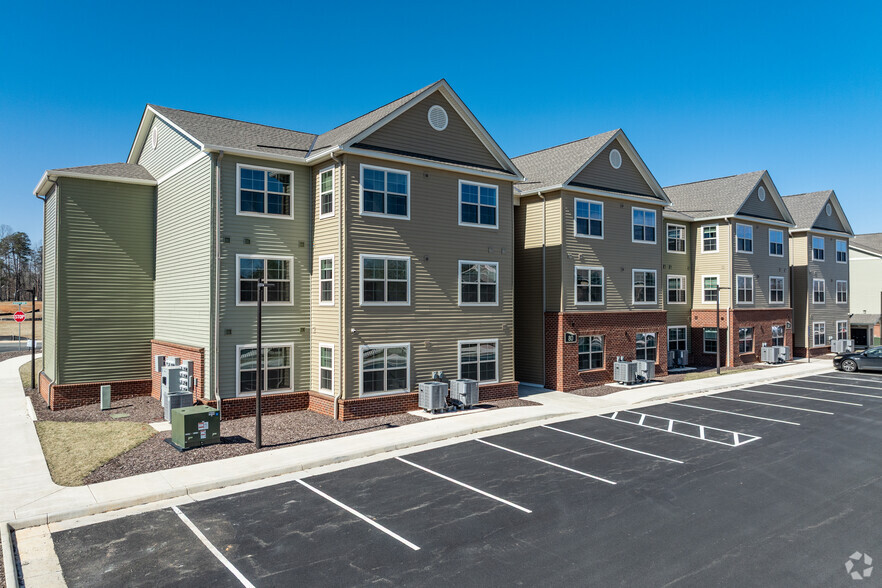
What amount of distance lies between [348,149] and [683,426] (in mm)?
13632

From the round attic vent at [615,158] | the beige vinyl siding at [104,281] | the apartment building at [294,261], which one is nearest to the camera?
the apartment building at [294,261]

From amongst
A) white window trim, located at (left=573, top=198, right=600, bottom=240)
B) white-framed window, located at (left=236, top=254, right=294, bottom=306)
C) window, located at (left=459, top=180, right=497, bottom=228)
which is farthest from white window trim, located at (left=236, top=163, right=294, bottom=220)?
white window trim, located at (left=573, top=198, right=600, bottom=240)

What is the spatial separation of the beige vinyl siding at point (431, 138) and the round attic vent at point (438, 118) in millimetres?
128

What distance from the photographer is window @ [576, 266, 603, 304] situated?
24.5 m

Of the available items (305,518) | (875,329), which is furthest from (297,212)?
(875,329)

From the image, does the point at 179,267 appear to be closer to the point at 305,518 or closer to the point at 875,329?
the point at 305,518

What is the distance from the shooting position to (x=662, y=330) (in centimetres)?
2755

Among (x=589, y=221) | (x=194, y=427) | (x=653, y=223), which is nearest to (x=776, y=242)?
(x=653, y=223)

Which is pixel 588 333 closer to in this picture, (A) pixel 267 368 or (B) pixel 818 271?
(A) pixel 267 368

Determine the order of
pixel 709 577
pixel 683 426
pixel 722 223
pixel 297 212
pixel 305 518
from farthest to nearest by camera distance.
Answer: pixel 722 223, pixel 297 212, pixel 683 426, pixel 305 518, pixel 709 577

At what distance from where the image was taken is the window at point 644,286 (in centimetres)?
2664

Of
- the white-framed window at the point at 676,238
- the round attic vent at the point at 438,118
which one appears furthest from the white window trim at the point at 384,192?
the white-framed window at the point at 676,238

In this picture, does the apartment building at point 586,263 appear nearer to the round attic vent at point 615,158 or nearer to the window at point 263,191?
the round attic vent at point 615,158

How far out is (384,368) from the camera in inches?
729
